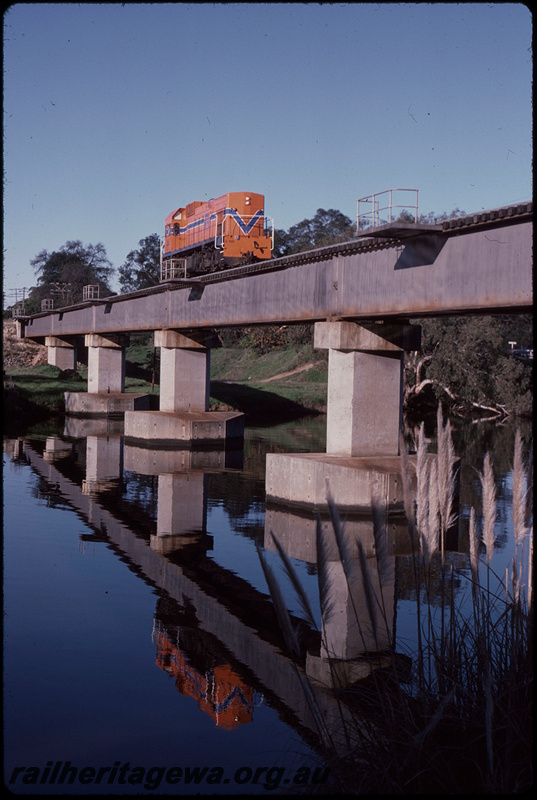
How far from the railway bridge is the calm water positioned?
3.84 meters

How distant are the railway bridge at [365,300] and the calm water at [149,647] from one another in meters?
3.84

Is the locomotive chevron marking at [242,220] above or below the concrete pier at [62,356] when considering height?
above

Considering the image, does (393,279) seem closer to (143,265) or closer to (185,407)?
(185,407)

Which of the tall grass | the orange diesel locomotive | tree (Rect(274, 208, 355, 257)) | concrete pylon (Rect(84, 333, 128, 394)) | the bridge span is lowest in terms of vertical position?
the tall grass

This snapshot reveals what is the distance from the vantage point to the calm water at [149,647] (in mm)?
7008

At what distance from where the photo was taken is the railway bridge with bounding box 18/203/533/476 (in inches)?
597

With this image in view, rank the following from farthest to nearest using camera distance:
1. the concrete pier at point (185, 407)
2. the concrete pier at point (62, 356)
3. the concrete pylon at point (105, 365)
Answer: the concrete pier at point (62, 356)
the concrete pylon at point (105, 365)
the concrete pier at point (185, 407)

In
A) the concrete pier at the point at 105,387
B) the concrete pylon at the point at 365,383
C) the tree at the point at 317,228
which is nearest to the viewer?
the concrete pylon at the point at 365,383

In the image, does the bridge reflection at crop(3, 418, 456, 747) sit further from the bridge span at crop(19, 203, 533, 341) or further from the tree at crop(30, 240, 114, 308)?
the tree at crop(30, 240, 114, 308)

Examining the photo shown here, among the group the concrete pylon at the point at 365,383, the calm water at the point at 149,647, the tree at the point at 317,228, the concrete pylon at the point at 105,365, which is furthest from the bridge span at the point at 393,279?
the tree at the point at 317,228

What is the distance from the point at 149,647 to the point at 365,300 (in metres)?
11.5

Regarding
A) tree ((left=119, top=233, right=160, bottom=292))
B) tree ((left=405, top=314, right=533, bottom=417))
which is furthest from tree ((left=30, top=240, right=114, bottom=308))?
tree ((left=405, top=314, right=533, bottom=417))

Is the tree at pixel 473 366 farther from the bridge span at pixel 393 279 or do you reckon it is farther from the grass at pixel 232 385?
the bridge span at pixel 393 279

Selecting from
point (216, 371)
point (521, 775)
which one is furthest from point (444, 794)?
point (216, 371)
